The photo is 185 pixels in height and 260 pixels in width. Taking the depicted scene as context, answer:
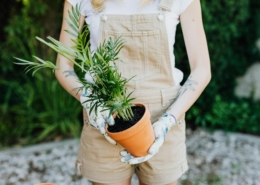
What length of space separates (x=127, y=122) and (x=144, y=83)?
0.24 m

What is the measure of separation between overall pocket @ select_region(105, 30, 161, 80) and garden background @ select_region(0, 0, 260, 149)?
206 cm

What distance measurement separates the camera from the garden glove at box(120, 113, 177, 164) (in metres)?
1.47

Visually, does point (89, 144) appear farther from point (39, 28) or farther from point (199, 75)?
point (39, 28)

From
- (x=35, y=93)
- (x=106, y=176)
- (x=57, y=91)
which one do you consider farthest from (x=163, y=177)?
(x=35, y=93)

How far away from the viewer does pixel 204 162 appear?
3357mm

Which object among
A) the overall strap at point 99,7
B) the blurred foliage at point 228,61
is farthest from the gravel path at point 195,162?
the overall strap at point 99,7

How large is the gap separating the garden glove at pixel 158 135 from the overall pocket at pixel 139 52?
21 centimetres

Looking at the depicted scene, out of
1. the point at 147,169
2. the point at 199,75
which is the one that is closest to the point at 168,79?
the point at 199,75

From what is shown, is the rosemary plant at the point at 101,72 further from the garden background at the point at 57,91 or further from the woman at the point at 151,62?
the garden background at the point at 57,91

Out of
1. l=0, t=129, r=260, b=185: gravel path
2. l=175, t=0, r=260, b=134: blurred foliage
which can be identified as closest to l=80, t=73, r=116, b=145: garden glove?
l=0, t=129, r=260, b=185: gravel path

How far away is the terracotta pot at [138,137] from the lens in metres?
1.38

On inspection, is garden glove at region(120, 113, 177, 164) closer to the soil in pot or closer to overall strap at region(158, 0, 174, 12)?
the soil in pot

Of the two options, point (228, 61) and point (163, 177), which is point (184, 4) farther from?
point (228, 61)

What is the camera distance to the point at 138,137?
4.58ft
